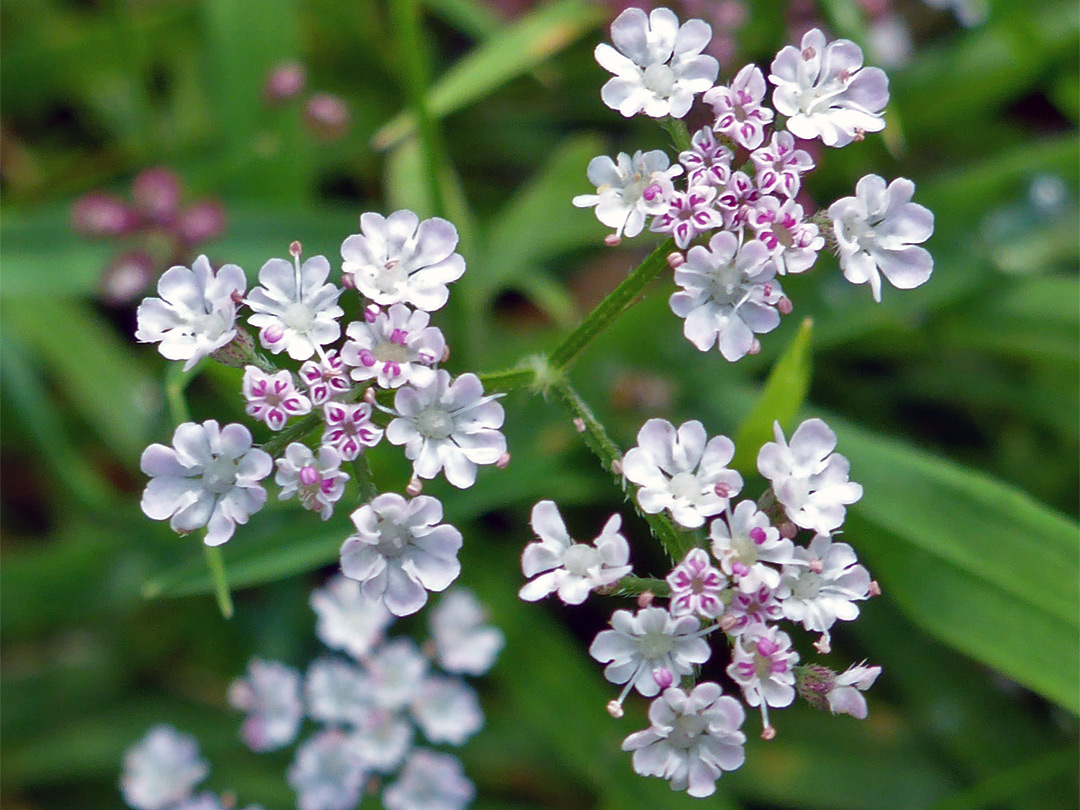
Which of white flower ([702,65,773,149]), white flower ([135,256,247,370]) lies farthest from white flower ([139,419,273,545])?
white flower ([702,65,773,149])

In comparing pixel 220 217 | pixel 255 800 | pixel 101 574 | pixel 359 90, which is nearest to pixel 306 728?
pixel 255 800

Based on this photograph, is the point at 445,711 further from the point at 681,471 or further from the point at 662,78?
the point at 662,78

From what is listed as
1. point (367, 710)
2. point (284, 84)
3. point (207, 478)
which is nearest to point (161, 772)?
point (367, 710)

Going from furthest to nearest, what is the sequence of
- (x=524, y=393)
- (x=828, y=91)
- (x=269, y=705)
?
(x=524, y=393) → (x=269, y=705) → (x=828, y=91)

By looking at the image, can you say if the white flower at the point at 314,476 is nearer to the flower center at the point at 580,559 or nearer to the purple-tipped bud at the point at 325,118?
the flower center at the point at 580,559

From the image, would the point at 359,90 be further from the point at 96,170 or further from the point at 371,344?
the point at 371,344
